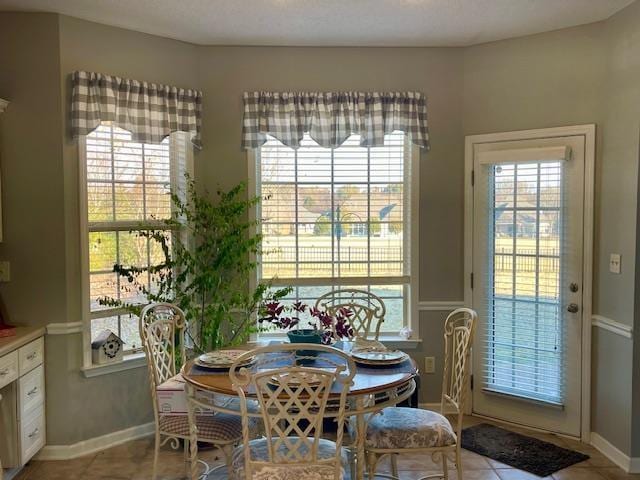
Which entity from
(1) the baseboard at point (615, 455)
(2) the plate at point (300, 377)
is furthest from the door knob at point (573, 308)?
(2) the plate at point (300, 377)

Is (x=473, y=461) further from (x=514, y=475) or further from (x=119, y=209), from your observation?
(x=119, y=209)

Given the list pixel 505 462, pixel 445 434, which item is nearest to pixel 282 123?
pixel 445 434

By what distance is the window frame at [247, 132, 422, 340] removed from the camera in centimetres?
400

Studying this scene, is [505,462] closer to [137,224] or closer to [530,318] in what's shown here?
[530,318]

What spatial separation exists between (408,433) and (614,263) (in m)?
1.70

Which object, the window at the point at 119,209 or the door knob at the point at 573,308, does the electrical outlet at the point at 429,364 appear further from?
the window at the point at 119,209

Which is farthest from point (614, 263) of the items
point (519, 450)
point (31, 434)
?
point (31, 434)

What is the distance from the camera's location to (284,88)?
13.0 feet

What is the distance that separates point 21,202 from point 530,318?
10.8 ft

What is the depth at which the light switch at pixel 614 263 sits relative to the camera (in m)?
3.33

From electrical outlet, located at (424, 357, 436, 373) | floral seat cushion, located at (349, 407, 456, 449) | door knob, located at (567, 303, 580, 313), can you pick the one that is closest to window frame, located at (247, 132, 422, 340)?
electrical outlet, located at (424, 357, 436, 373)

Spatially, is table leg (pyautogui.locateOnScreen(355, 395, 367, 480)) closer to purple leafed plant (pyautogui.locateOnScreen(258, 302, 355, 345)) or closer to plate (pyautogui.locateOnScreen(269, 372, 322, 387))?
plate (pyautogui.locateOnScreen(269, 372, 322, 387))

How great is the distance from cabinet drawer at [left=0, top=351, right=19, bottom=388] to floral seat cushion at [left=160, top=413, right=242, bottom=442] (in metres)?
0.80

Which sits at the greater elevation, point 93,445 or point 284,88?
point 284,88
